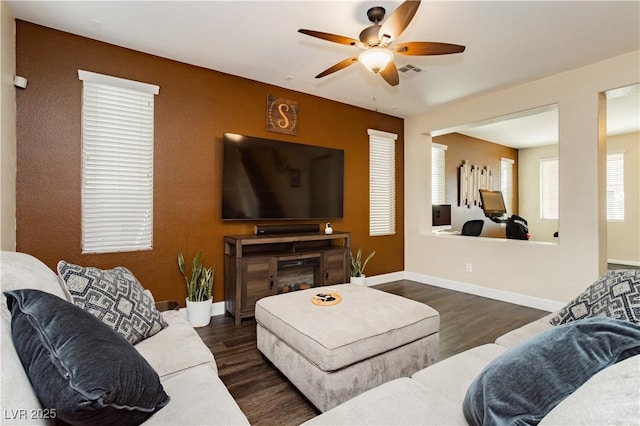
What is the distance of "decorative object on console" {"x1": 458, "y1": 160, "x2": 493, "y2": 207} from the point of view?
255 inches

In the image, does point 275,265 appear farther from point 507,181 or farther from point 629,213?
point 629,213

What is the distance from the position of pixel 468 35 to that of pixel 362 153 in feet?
7.47

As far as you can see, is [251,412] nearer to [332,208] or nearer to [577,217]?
[332,208]

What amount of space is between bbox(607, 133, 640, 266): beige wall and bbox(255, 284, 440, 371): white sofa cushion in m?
7.01

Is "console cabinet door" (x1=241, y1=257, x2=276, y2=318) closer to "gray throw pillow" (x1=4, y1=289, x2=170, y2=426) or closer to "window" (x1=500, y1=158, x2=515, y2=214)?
"gray throw pillow" (x1=4, y1=289, x2=170, y2=426)

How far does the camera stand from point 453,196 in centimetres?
636

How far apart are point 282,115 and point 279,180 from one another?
2.93ft

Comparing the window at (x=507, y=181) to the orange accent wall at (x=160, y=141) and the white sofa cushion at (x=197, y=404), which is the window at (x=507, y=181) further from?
the white sofa cushion at (x=197, y=404)

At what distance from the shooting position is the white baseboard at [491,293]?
12.3ft

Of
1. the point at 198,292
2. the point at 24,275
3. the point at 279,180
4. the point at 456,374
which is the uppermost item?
the point at 279,180

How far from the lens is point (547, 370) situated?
2.89 feet

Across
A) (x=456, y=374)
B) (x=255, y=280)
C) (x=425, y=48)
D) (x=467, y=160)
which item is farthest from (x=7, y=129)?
(x=467, y=160)

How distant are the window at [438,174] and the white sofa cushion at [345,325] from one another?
4009 millimetres

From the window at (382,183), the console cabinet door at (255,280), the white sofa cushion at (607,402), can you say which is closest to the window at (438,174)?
the window at (382,183)
